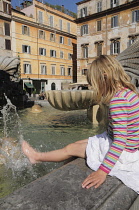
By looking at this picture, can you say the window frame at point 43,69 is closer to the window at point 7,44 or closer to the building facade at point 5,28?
the building facade at point 5,28

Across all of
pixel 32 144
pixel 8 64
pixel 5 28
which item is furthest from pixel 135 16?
pixel 32 144

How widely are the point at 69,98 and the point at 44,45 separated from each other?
81.1 feet

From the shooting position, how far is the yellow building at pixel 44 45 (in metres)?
25.0

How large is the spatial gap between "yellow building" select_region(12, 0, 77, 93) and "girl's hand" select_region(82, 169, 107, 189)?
80.6ft

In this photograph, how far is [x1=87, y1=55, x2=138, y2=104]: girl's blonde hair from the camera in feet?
5.07

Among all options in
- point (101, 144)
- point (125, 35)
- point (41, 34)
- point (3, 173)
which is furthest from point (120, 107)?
point (41, 34)

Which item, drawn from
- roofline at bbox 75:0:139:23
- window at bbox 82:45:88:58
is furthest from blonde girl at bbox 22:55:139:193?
window at bbox 82:45:88:58

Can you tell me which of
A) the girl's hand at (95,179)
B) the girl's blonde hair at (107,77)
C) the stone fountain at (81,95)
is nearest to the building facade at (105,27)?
the stone fountain at (81,95)

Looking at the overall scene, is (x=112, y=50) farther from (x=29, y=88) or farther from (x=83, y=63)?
(x=29, y=88)

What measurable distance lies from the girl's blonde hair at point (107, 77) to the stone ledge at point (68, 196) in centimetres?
65

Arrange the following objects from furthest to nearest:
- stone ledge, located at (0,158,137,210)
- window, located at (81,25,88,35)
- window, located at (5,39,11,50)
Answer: window, located at (81,25,88,35) < window, located at (5,39,11,50) < stone ledge, located at (0,158,137,210)

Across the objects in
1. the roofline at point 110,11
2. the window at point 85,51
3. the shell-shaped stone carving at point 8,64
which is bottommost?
the shell-shaped stone carving at point 8,64

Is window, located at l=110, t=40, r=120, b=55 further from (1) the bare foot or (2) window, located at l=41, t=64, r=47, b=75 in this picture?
(1) the bare foot

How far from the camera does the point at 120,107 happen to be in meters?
1.46
